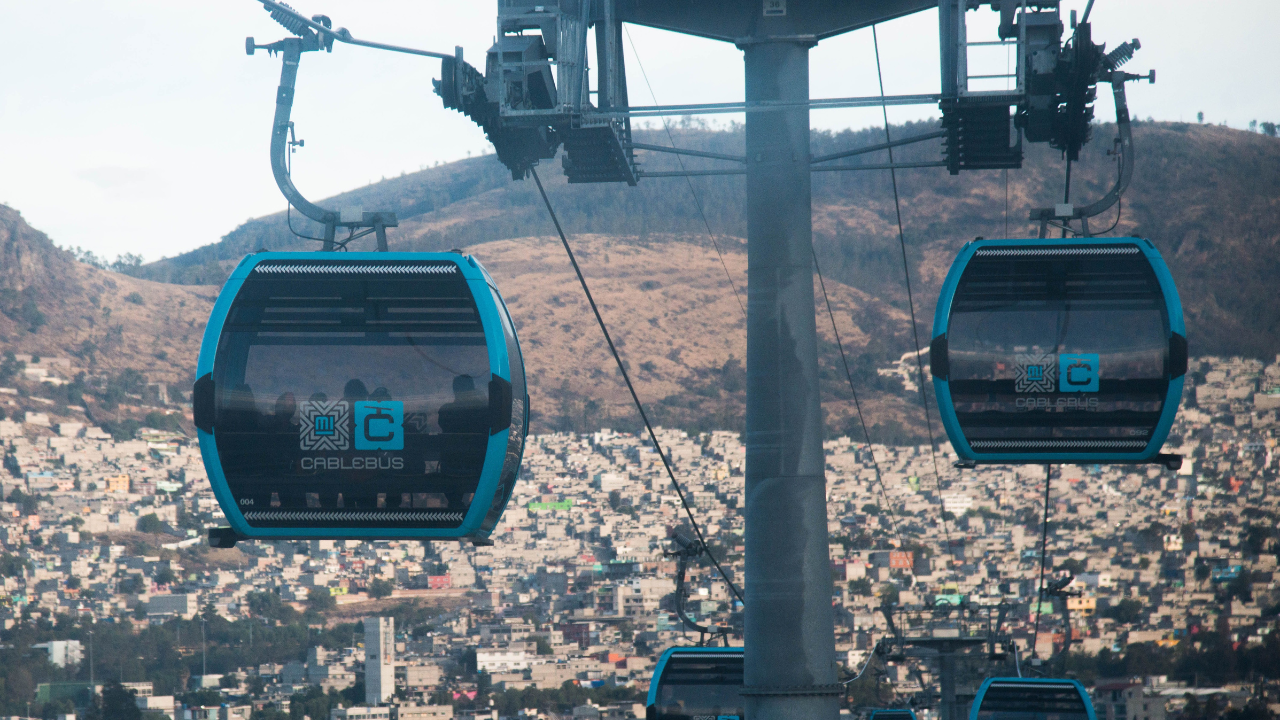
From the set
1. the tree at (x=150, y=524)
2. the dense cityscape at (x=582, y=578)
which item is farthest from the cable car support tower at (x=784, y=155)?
the tree at (x=150, y=524)

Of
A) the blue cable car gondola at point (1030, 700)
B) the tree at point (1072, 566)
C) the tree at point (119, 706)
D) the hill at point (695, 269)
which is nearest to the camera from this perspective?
the blue cable car gondola at point (1030, 700)

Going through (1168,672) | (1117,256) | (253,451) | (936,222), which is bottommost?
(1168,672)

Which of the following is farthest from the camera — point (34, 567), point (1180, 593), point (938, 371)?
point (34, 567)

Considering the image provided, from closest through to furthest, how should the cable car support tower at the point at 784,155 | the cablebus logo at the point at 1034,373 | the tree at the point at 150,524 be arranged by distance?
the cablebus logo at the point at 1034,373
the cable car support tower at the point at 784,155
the tree at the point at 150,524

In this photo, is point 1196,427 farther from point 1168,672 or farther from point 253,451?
point 253,451

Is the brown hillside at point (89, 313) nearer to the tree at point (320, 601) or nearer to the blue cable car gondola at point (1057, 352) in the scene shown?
the tree at point (320, 601)

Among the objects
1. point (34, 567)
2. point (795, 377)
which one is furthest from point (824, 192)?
point (795, 377)
